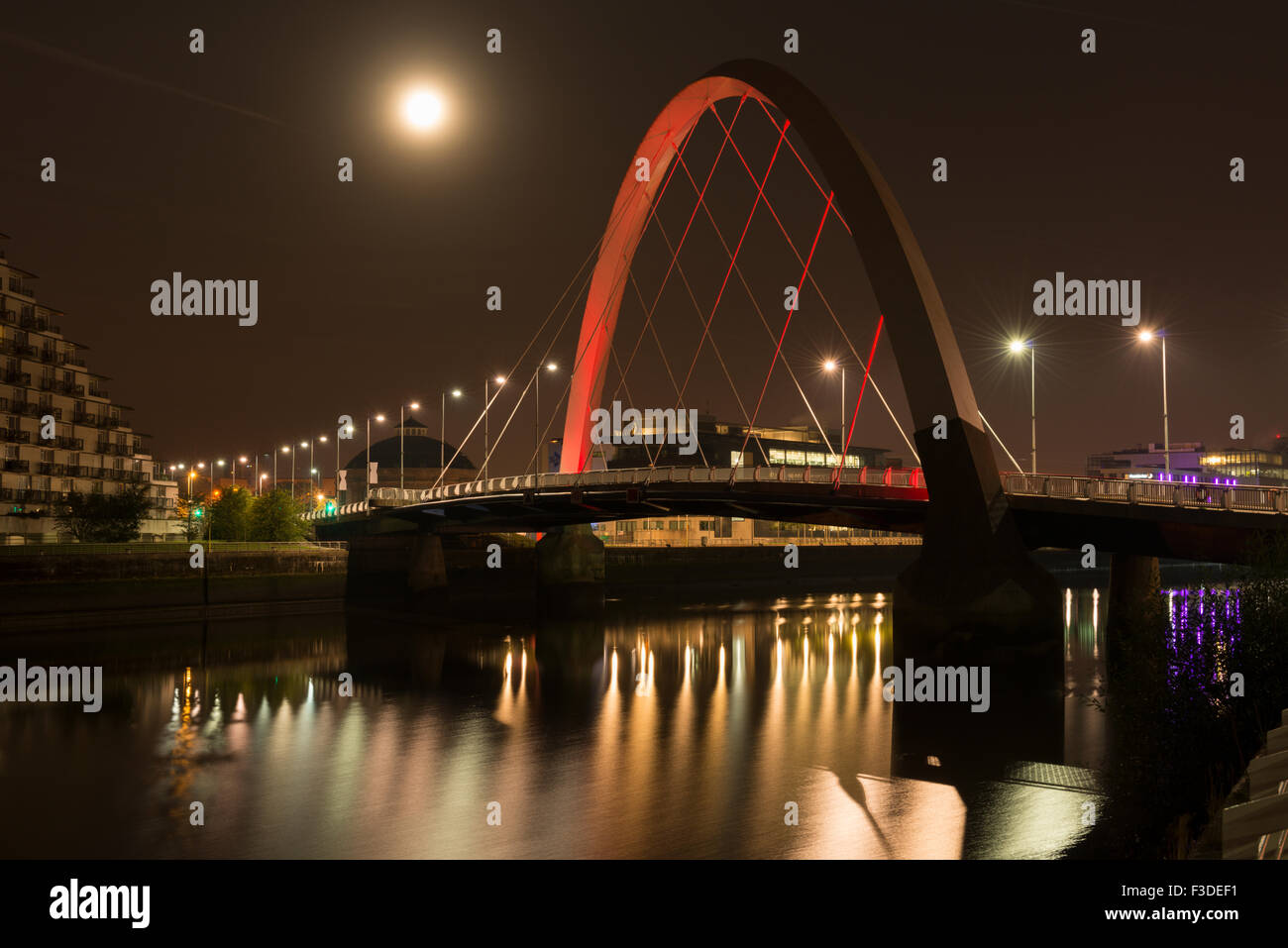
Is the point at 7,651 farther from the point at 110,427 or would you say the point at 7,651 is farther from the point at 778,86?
the point at 110,427

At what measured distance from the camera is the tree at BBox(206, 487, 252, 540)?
258 feet

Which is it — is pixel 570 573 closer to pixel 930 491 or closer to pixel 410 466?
pixel 930 491

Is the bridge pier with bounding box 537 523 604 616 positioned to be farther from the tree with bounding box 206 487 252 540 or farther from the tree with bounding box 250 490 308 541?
the tree with bounding box 206 487 252 540

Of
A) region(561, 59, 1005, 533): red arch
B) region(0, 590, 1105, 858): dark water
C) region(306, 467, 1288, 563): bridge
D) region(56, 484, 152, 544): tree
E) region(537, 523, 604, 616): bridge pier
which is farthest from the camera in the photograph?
region(56, 484, 152, 544): tree

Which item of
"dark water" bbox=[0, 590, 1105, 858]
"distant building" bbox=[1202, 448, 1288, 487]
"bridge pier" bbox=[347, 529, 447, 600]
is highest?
"distant building" bbox=[1202, 448, 1288, 487]

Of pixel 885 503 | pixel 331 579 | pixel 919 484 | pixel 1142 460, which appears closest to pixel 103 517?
pixel 331 579

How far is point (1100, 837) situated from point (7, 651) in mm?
42554

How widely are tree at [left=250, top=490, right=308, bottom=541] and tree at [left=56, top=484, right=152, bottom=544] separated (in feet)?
39.5

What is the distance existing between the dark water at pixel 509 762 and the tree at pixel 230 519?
33.3 metres

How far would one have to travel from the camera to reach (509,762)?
24016 millimetres

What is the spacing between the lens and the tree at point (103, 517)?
211ft

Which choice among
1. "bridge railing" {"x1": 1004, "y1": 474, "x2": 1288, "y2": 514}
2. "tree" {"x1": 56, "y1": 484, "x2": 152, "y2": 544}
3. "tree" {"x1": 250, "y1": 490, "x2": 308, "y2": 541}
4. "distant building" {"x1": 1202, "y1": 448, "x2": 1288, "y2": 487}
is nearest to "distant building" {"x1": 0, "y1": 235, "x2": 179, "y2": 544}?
"tree" {"x1": 56, "y1": 484, "x2": 152, "y2": 544}

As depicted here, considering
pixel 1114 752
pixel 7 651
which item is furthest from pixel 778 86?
pixel 7 651
